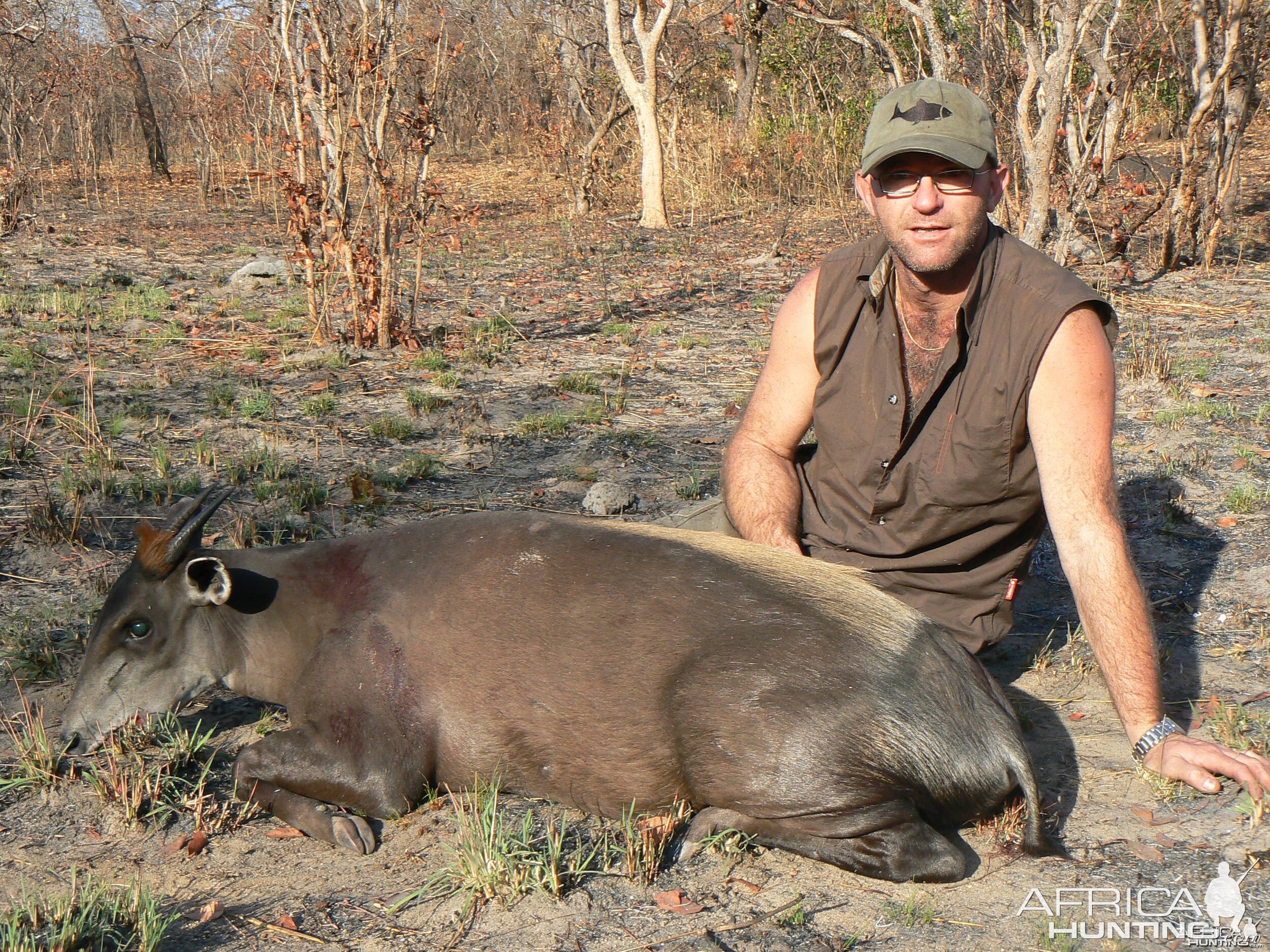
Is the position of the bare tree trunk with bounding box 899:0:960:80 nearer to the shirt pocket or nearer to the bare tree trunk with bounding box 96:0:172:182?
the shirt pocket

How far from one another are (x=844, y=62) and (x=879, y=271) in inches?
630

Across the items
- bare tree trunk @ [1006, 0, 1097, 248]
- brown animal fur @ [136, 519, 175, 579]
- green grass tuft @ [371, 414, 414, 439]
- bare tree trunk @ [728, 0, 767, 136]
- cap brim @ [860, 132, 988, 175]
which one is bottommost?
green grass tuft @ [371, 414, 414, 439]

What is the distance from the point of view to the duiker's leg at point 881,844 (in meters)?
3.08

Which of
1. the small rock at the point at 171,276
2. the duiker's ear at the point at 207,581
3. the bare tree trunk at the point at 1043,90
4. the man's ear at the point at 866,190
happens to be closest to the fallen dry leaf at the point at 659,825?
the duiker's ear at the point at 207,581

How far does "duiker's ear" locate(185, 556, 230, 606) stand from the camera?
364cm

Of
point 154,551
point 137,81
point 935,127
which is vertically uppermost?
point 137,81

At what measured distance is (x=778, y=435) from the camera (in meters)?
4.30

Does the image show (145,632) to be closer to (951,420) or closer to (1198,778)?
(951,420)

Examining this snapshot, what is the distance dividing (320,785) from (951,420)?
89.4 inches

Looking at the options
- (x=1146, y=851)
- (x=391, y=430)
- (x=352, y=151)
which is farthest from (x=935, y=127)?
(x=352, y=151)

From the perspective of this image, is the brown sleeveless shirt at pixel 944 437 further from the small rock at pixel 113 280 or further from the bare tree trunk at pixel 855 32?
the small rock at pixel 113 280

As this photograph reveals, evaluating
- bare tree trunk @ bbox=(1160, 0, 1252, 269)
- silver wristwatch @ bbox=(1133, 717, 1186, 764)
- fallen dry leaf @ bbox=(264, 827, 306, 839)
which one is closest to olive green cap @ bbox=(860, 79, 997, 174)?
silver wristwatch @ bbox=(1133, 717, 1186, 764)

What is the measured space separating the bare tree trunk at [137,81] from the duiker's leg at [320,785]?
740 inches

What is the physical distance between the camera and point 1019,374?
3562mm
